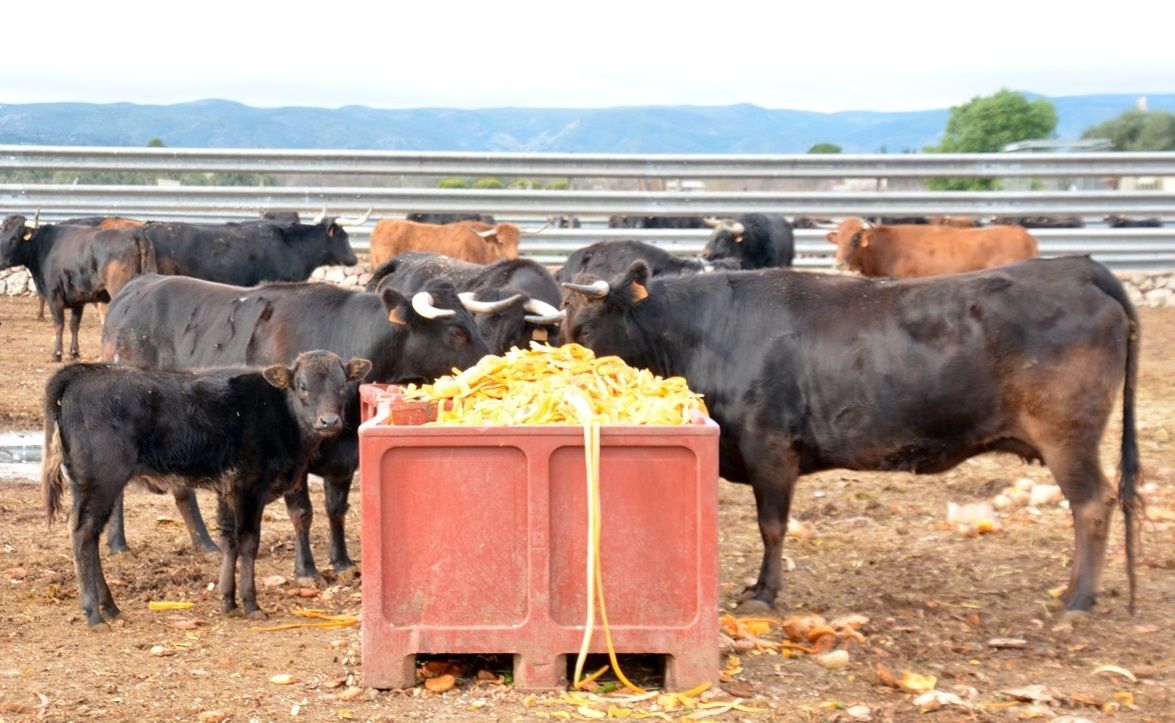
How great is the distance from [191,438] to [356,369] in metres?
0.87

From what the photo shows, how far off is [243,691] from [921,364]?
343 cm

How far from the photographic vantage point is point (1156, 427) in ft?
35.9

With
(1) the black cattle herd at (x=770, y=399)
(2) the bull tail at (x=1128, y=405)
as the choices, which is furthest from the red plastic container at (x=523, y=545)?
(2) the bull tail at (x=1128, y=405)

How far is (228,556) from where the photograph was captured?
661cm

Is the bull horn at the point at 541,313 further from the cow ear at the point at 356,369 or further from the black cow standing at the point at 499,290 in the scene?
the cow ear at the point at 356,369

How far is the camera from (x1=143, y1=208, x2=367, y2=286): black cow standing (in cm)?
1644

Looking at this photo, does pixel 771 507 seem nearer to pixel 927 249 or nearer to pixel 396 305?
pixel 396 305

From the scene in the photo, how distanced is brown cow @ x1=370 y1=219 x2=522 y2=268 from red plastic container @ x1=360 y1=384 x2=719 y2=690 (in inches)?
502

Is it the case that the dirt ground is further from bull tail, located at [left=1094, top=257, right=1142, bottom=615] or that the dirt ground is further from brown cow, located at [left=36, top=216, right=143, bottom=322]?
brown cow, located at [left=36, top=216, right=143, bottom=322]

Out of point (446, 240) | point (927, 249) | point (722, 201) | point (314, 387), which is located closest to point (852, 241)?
point (927, 249)

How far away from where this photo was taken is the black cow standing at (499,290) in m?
9.02

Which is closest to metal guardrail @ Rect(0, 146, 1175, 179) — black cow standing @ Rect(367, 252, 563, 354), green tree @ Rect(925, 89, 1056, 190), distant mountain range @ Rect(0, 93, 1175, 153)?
distant mountain range @ Rect(0, 93, 1175, 153)

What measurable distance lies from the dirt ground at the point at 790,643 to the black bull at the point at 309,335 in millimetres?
555

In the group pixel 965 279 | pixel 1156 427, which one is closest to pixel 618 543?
pixel 965 279
